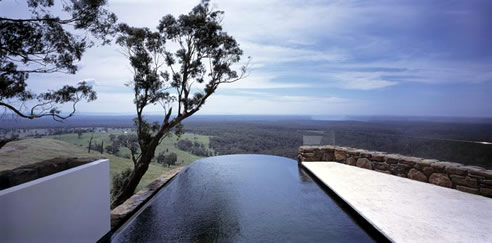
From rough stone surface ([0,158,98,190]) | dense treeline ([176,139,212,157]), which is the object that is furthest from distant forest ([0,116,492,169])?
rough stone surface ([0,158,98,190])

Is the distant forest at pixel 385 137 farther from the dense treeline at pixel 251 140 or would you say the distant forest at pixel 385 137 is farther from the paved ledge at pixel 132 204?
the paved ledge at pixel 132 204

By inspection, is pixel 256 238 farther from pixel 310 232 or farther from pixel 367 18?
pixel 367 18

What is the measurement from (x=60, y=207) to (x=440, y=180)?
6352 millimetres

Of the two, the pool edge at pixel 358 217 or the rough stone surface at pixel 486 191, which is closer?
the pool edge at pixel 358 217

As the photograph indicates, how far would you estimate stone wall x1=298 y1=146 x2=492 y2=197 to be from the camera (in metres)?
4.53

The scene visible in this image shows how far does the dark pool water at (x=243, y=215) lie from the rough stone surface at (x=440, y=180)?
2.37 meters

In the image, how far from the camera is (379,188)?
191 inches

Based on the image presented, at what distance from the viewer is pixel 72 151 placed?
4172mm

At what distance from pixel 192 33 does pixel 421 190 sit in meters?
8.56

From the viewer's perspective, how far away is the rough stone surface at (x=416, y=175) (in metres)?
5.38

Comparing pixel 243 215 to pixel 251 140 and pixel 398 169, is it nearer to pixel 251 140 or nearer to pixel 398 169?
pixel 398 169

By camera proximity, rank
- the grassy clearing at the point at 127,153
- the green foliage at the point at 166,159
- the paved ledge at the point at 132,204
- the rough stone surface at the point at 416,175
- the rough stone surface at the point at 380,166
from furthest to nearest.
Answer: the green foliage at the point at 166,159 → the grassy clearing at the point at 127,153 → the rough stone surface at the point at 380,166 → the rough stone surface at the point at 416,175 → the paved ledge at the point at 132,204

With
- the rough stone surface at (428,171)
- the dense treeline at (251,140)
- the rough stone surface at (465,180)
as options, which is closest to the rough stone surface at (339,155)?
the dense treeline at (251,140)

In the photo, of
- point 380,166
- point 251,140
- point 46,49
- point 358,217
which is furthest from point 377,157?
point 46,49
